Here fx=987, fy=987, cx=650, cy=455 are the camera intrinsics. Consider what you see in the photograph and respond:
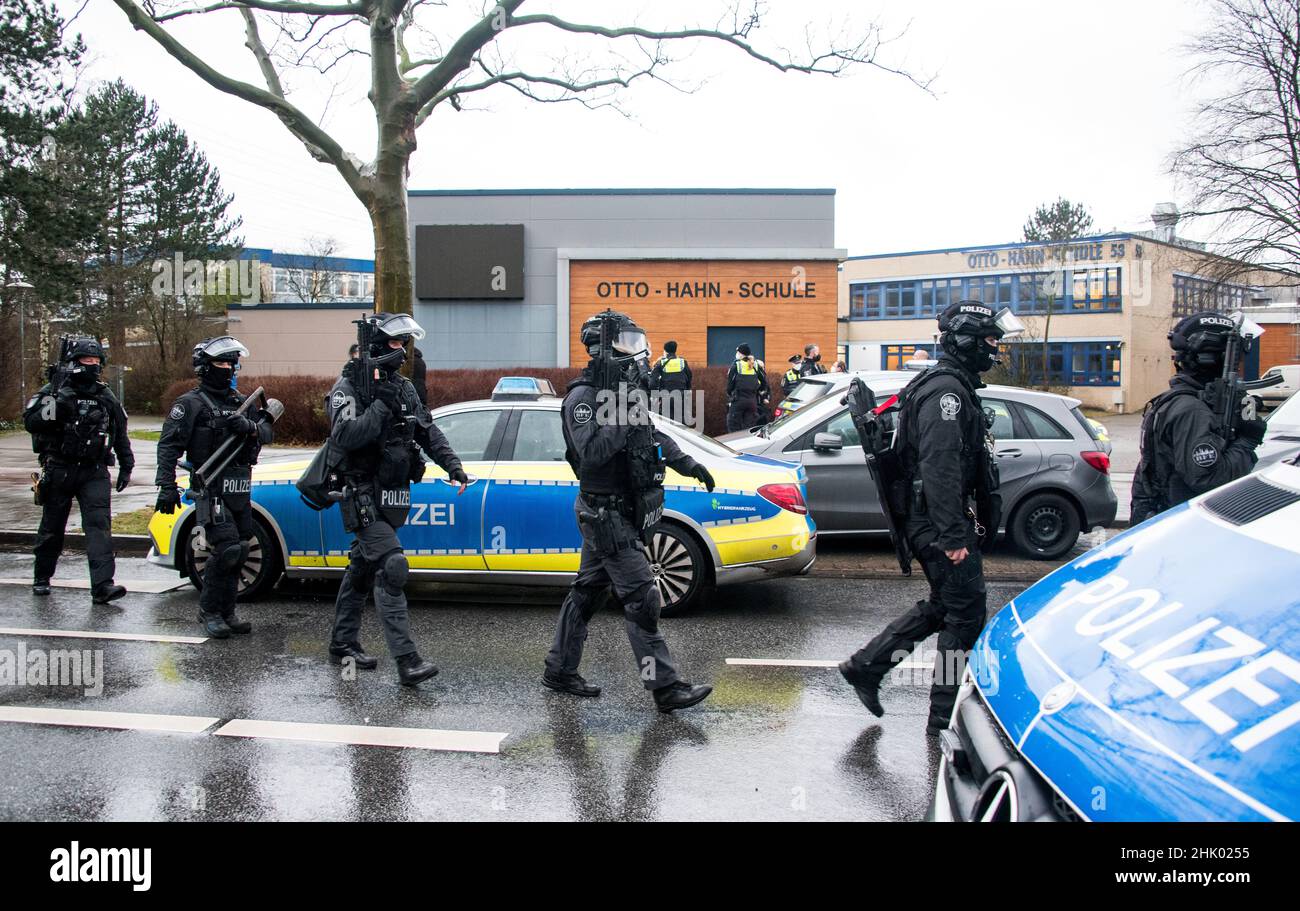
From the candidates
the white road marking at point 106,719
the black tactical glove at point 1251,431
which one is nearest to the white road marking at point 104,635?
the white road marking at point 106,719

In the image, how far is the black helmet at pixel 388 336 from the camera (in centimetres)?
532

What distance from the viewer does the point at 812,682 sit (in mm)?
5262

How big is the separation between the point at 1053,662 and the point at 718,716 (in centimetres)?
270

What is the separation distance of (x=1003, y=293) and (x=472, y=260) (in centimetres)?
3414

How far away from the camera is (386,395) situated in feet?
17.4

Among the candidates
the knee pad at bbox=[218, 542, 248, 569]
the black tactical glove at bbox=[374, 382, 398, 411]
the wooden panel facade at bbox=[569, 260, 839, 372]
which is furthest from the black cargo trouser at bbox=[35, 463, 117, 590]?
the wooden panel facade at bbox=[569, 260, 839, 372]

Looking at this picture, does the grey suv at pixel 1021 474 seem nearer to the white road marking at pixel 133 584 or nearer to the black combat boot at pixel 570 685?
the black combat boot at pixel 570 685

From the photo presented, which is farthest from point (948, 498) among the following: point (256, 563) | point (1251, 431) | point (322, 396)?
point (322, 396)

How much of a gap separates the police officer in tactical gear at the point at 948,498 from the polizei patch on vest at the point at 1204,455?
134 cm

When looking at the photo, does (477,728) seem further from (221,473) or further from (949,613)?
(221,473)

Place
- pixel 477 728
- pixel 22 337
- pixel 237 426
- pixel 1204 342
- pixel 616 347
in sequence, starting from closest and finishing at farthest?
pixel 477 728
pixel 616 347
pixel 1204 342
pixel 237 426
pixel 22 337

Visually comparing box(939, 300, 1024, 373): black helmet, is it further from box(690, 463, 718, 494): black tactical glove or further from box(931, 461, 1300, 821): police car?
box(931, 461, 1300, 821): police car

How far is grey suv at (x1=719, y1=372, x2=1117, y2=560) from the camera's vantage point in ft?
27.9
